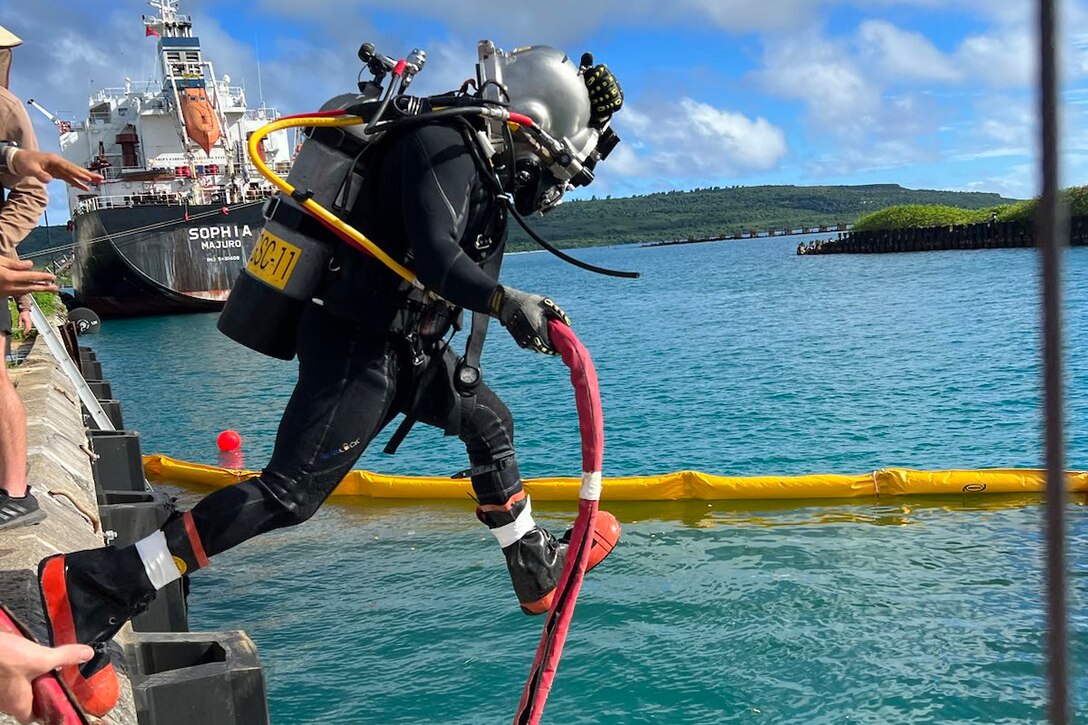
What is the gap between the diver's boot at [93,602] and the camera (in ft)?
11.9

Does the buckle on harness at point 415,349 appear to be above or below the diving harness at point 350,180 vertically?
below

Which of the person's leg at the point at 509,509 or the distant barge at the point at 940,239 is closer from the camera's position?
the person's leg at the point at 509,509

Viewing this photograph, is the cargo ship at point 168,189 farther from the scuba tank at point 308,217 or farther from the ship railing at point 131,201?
the scuba tank at point 308,217

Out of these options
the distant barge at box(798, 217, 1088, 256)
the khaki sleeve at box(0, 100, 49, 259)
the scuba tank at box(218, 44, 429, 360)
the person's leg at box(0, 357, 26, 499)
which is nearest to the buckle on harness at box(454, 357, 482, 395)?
the scuba tank at box(218, 44, 429, 360)

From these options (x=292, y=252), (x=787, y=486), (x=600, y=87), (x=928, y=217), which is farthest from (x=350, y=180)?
(x=928, y=217)

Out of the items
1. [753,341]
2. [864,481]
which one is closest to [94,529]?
[864,481]

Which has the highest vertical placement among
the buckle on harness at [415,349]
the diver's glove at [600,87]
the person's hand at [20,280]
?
the diver's glove at [600,87]

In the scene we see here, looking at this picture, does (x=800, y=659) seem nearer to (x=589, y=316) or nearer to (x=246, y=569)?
(x=246, y=569)

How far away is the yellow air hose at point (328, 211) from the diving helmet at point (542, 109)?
2.18 ft

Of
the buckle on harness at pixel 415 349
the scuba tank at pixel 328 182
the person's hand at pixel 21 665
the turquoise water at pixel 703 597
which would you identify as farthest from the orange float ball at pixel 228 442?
the person's hand at pixel 21 665

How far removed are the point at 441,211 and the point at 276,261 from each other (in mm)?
759

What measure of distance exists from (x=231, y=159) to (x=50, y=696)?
187 ft

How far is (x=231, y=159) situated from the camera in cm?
5609

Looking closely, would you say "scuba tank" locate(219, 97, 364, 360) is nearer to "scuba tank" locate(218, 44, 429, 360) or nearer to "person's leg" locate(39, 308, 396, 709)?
"scuba tank" locate(218, 44, 429, 360)
